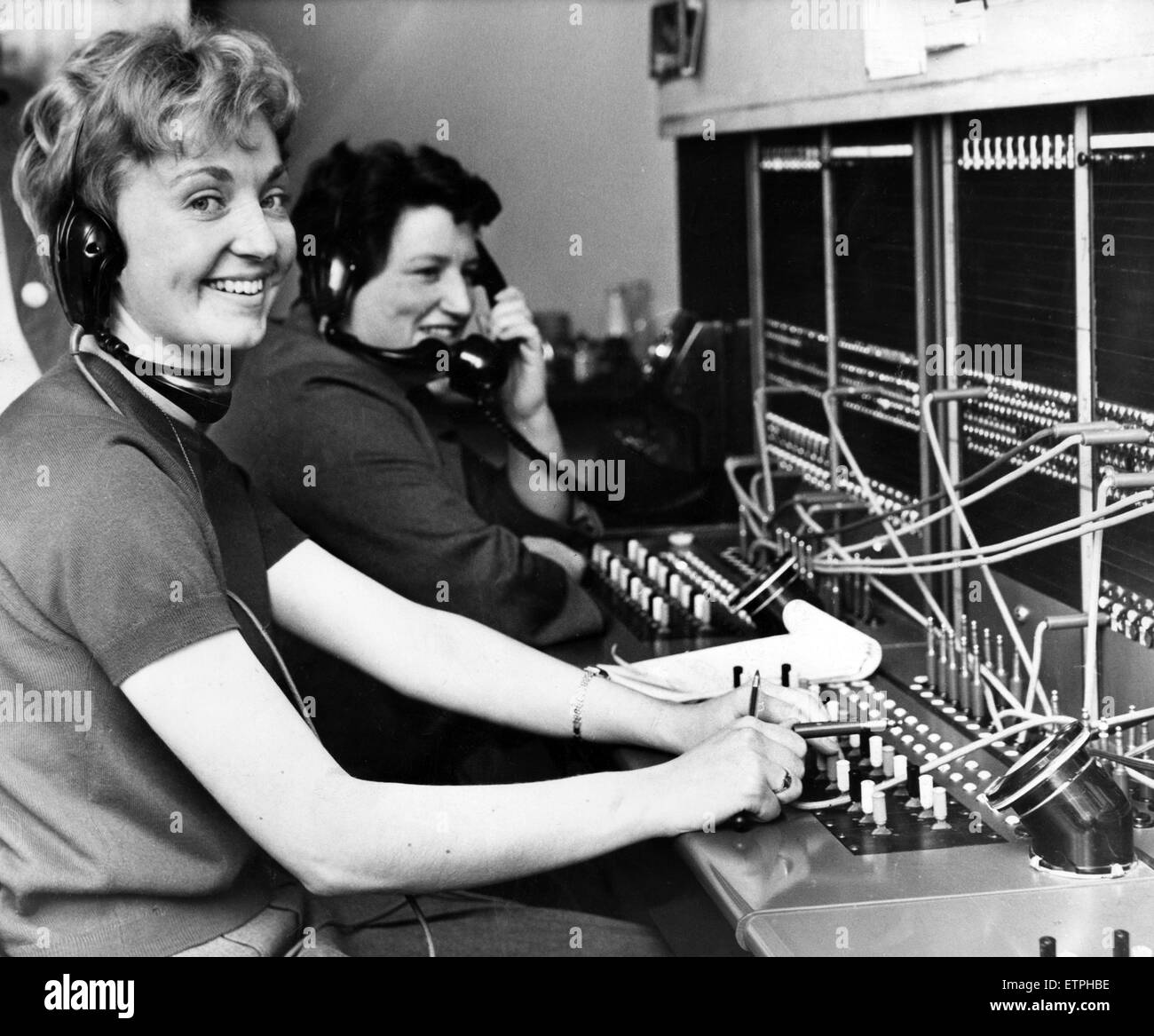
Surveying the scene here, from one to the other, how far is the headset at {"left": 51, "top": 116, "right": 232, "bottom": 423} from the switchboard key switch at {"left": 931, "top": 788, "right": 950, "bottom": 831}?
677 mm

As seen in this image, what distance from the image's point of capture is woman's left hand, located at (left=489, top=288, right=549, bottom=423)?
7.86 feet

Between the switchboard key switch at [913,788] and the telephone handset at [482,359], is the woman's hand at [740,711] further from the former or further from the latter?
the telephone handset at [482,359]

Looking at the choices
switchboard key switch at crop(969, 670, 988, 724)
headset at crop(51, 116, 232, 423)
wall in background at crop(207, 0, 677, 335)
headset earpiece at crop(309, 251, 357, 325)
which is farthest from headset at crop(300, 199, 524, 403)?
wall in background at crop(207, 0, 677, 335)

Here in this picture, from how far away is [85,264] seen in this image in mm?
1295

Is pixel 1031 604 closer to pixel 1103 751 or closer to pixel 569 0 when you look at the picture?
pixel 1103 751

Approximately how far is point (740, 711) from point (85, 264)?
0.70 meters

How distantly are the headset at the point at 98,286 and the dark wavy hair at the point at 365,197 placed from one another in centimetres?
85

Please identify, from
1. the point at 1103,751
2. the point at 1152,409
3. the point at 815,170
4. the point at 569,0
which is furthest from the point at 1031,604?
the point at 569,0

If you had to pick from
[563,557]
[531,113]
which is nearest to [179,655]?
[563,557]

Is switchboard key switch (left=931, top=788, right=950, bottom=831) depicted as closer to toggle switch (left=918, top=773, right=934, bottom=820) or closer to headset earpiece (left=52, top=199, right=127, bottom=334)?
toggle switch (left=918, top=773, right=934, bottom=820)

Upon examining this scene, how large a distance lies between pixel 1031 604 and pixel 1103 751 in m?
0.47

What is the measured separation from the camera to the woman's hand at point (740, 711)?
4.76ft

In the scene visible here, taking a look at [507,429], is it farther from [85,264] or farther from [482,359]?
[85,264]

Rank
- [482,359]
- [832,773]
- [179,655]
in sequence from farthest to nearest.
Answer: [482,359]
[832,773]
[179,655]
